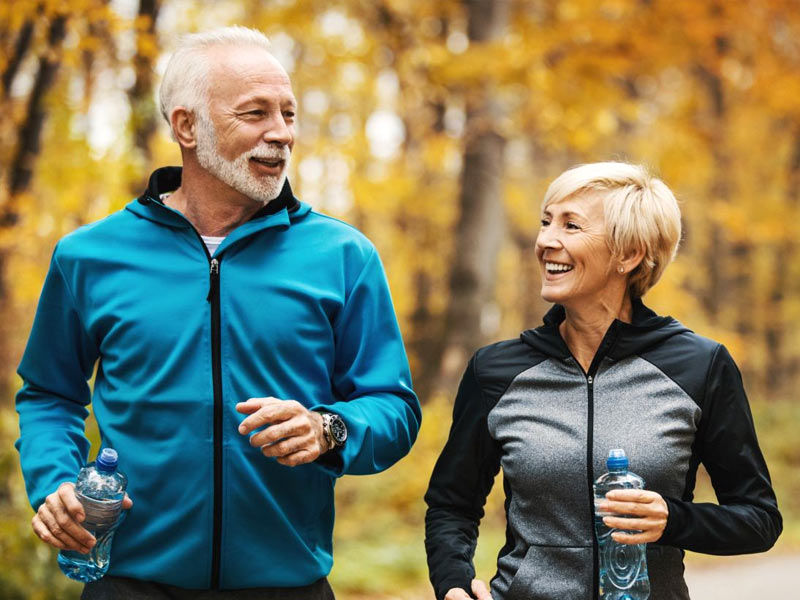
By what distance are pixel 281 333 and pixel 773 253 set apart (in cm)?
2845

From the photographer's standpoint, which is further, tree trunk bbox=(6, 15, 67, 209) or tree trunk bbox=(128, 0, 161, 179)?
tree trunk bbox=(6, 15, 67, 209)

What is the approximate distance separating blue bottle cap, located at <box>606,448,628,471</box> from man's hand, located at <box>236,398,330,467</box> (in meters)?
0.74

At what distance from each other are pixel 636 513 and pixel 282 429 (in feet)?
2.97

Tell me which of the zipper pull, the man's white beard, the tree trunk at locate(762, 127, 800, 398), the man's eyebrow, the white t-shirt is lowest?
the tree trunk at locate(762, 127, 800, 398)

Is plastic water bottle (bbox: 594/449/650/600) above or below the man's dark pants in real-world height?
above

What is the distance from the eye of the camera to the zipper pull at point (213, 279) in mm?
2898

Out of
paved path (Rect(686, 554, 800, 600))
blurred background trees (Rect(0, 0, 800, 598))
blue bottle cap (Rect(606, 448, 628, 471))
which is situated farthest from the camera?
paved path (Rect(686, 554, 800, 600))

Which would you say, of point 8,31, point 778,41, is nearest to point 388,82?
point 778,41

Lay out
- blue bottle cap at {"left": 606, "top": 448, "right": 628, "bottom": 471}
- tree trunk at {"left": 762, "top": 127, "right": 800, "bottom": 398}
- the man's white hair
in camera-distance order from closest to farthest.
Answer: blue bottle cap at {"left": 606, "top": 448, "right": 628, "bottom": 471} < the man's white hair < tree trunk at {"left": 762, "top": 127, "right": 800, "bottom": 398}

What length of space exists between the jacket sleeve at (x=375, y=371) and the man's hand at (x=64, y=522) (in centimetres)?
70

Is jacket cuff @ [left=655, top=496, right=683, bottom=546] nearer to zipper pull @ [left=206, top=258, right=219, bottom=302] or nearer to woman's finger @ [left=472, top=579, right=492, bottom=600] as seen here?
woman's finger @ [left=472, top=579, right=492, bottom=600]

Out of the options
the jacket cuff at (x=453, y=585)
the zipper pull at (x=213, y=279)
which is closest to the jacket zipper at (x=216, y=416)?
the zipper pull at (x=213, y=279)

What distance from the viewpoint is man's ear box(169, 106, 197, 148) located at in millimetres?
3194

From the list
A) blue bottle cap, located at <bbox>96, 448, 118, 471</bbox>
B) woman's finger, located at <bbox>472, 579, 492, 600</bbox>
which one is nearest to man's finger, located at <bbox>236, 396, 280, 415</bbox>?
blue bottle cap, located at <bbox>96, 448, 118, 471</bbox>
